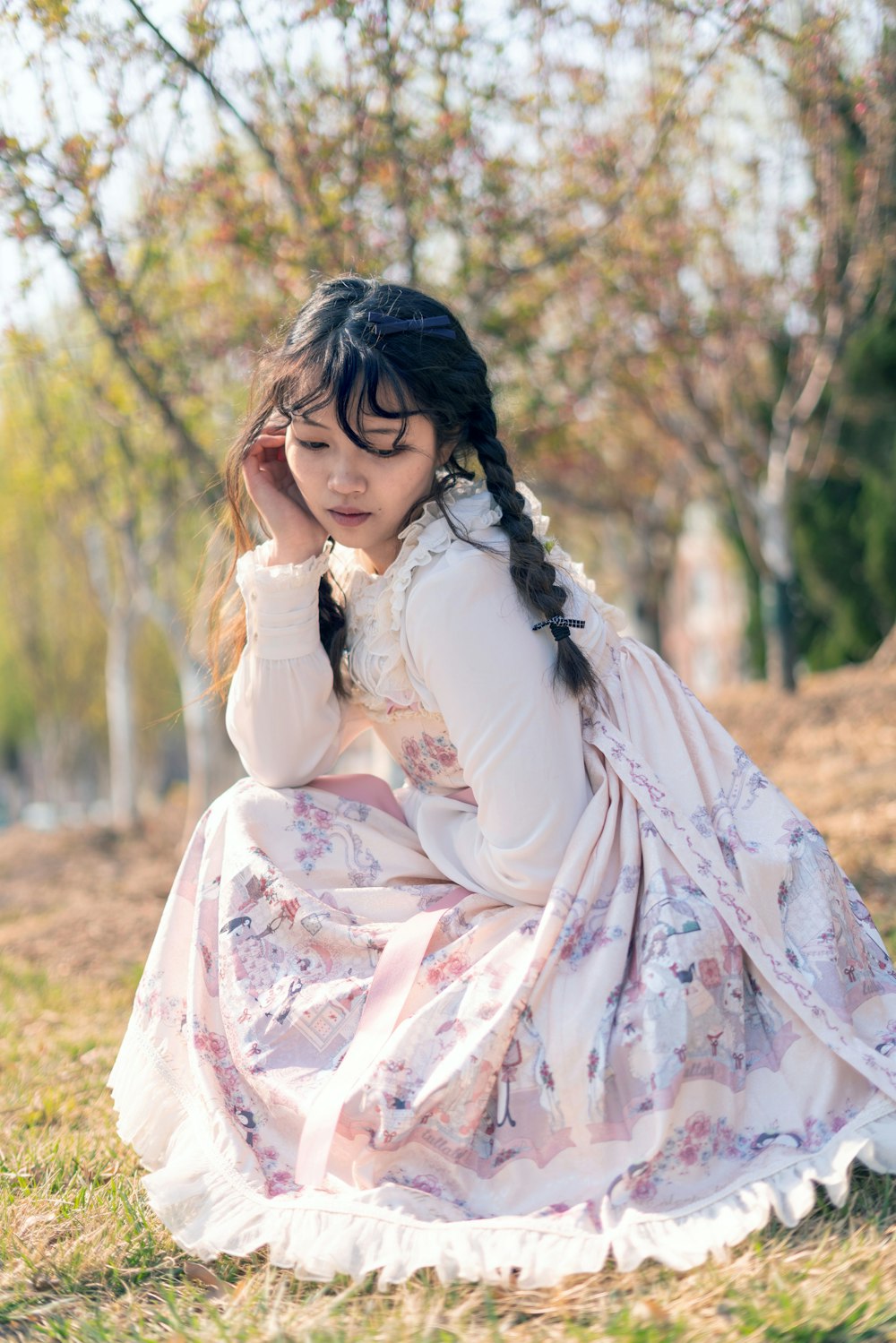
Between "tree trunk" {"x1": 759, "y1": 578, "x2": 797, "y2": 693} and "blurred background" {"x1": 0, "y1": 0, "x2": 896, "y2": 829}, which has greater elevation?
"blurred background" {"x1": 0, "y1": 0, "x2": 896, "y2": 829}

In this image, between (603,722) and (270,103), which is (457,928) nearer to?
(603,722)

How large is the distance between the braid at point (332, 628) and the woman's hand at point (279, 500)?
93 millimetres

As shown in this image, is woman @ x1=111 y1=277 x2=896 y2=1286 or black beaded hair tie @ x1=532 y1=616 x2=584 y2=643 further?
black beaded hair tie @ x1=532 y1=616 x2=584 y2=643

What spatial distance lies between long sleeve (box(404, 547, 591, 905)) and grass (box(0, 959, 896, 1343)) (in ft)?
1.96

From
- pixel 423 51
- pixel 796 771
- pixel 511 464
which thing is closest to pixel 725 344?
pixel 796 771

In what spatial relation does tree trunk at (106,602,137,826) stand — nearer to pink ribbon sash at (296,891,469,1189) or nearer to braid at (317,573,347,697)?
braid at (317,573,347,697)

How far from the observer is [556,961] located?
6.15 feet

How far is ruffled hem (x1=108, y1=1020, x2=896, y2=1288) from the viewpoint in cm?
164

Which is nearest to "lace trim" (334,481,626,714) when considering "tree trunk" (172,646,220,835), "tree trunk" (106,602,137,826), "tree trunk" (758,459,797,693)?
"tree trunk" (172,646,220,835)

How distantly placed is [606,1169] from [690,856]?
1.60 ft

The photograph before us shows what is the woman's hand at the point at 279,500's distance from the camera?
2.28 meters

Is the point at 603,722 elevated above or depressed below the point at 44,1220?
above

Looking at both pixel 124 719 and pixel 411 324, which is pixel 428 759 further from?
pixel 124 719

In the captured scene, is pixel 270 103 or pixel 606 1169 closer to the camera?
pixel 606 1169
